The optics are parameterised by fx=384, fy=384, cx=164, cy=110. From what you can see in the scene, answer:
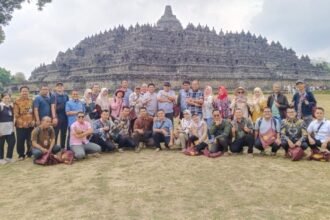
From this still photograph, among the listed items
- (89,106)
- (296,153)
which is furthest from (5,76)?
(296,153)

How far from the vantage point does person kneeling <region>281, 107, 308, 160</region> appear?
10.4 m

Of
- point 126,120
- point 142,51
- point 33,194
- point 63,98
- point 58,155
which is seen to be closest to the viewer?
Answer: point 33,194

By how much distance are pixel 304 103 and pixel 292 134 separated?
1.53 meters

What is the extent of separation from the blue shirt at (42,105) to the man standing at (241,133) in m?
5.41

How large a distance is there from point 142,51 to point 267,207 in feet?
Answer: 159

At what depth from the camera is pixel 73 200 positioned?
23.3 ft

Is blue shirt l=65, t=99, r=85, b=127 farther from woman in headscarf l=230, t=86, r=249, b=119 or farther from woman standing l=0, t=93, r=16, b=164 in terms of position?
woman in headscarf l=230, t=86, r=249, b=119

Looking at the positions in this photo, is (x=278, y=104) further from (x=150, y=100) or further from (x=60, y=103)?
(x=60, y=103)

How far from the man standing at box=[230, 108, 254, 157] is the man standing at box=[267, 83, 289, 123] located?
1.10 m

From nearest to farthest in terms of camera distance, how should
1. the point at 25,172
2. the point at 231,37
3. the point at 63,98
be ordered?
the point at 25,172 < the point at 63,98 < the point at 231,37

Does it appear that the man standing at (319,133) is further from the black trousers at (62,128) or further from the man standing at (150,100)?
the black trousers at (62,128)

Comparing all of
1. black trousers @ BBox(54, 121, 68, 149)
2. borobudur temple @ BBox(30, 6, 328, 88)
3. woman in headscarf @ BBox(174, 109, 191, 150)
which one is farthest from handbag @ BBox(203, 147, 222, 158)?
borobudur temple @ BBox(30, 6, 328, 88)

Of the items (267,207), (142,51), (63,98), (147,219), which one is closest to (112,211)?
(147,219)

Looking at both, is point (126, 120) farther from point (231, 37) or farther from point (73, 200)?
point (231, 37)
